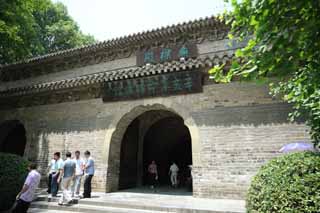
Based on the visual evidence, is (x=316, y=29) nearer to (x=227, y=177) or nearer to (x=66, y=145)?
(x=227, y=177)

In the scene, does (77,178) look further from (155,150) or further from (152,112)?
(155,150)

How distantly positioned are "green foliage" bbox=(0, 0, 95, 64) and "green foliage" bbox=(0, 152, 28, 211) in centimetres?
470

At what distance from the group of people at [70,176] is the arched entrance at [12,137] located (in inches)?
207

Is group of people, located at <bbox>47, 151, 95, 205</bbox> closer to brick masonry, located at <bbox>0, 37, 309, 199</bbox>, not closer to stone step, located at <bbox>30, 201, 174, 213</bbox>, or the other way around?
stone step, located at <bbox>30, 201, 174, 213</bbox>

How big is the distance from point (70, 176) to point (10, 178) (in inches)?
60.4

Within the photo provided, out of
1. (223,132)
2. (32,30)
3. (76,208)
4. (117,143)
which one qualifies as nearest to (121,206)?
(76,208)

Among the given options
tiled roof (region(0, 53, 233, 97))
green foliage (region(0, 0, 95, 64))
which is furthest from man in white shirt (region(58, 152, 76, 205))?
green foliage (region(0, 0, 95, 64))

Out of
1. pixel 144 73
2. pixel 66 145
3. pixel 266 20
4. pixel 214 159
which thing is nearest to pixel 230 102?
pixel 214 159

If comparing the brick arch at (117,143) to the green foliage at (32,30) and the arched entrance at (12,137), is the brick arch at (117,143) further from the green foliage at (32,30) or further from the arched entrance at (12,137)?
the arched entrance at (12,137)

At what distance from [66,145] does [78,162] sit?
2234 mm

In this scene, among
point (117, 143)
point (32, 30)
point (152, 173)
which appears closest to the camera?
point (117, 143)

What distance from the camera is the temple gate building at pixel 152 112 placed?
23.6 feet

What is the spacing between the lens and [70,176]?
729 centimetres

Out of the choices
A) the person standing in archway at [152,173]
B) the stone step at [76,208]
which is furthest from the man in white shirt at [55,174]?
the person standing in archway at [152,173]
